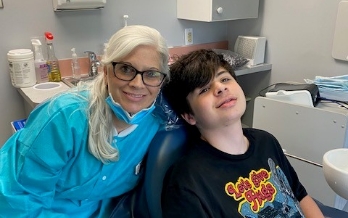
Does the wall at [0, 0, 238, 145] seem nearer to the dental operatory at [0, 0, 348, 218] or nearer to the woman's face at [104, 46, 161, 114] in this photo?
the dental operatory at [0, 0, 348, 218]

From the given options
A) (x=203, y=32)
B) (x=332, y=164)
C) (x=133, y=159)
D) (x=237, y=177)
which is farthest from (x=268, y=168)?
(x=203, y=32)

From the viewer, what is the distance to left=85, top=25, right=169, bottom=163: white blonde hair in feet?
3.32

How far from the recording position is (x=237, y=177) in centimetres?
117

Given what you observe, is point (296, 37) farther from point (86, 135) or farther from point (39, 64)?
point (86, 135)

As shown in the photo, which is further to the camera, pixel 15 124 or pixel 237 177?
pixel 15 124

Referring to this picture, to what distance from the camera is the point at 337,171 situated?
1.24 meters

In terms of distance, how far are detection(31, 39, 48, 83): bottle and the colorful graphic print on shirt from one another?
1.54 m

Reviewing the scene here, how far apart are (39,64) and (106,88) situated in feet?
4.09

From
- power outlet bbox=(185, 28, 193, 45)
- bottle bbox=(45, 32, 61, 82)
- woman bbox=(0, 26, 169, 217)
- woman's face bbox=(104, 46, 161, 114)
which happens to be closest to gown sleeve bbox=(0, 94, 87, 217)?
woman bbox=(0, 26, 169, 217)

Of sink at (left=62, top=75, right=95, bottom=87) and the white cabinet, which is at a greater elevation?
the white cabinet

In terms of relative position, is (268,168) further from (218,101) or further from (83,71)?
(83,71)

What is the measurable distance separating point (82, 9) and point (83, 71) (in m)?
0.43

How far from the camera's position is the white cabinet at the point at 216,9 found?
8.19 ft

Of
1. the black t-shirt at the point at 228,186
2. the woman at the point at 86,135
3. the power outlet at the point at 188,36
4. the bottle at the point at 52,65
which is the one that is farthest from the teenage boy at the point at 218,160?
the power outlet at the point at 188,36
